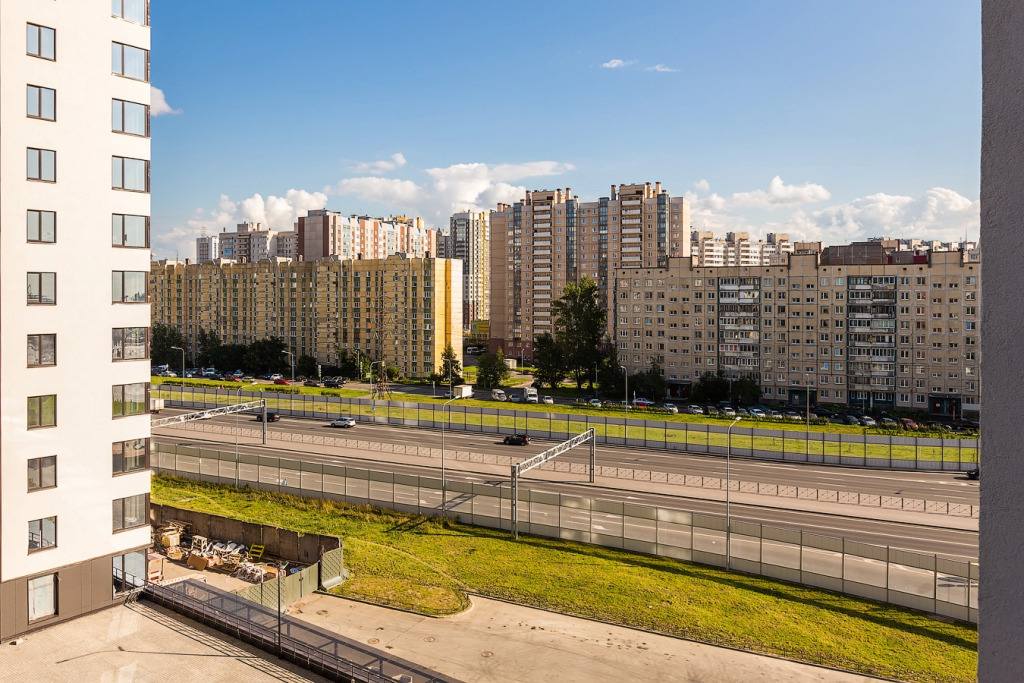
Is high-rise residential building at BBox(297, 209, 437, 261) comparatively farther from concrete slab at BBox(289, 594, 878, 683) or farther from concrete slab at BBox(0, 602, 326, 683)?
concrete slab at BBox(0, 602, 326, 683)

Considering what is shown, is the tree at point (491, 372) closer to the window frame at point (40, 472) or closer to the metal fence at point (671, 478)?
the metal fence at point (671, 478)

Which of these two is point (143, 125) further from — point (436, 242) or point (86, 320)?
point (436, 242)

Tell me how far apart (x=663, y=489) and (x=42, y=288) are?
3073 cm

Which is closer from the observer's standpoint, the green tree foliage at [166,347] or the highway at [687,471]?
the highway at [687,471]

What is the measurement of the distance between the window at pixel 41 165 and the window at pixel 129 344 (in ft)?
14.6

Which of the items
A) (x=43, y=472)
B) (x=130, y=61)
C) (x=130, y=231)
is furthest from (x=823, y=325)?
(x=43, y=472)

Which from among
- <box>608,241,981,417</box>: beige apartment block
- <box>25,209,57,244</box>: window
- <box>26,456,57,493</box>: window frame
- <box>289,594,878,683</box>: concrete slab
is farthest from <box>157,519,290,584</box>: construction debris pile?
<box>608,241,981,417</box>: beige apartment block

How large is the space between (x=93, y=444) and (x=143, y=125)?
9491mm

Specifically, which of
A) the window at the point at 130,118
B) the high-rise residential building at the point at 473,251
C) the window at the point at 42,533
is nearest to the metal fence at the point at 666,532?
the window at the point at 42,533

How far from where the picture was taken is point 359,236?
484 feet

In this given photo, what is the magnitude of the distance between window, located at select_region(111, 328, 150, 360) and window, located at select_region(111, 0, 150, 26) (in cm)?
911

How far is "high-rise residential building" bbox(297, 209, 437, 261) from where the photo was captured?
404 feet

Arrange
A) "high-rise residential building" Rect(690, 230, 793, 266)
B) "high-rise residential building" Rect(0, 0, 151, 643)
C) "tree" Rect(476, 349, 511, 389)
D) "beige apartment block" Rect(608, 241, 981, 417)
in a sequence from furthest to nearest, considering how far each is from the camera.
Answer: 1. "high-rise residential building" Rect(690, 230, 793, 266)
2. "tree" Rect(476, 349, 511, 389)
3. "beige apartment block" Rect(608, 241, 981, 417)
4. "high-rise residential building" Rect(0, 0, 151, 643)

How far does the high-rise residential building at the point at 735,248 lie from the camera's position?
163500 millimetres
